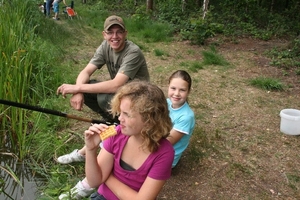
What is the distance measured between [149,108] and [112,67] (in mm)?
1662

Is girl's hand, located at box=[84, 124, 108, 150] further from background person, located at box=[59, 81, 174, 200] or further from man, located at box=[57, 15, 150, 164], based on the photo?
man, located at box=[57, 15, 150, 164]

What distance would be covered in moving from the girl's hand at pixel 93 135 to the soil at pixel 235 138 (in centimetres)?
113

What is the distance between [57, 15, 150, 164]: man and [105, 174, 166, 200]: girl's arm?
923 millimetres

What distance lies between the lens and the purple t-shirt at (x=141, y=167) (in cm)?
175

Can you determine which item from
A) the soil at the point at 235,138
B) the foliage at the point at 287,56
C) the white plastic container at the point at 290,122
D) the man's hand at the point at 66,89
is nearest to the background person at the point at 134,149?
the soil at the point at 235,138

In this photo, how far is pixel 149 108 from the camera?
166cm

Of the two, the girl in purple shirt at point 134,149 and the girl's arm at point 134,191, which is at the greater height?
the girl in purple shirt at point 134,149

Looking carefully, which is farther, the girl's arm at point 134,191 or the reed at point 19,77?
the reed at point 19,77

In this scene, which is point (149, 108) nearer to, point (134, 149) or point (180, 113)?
point (134, 149)

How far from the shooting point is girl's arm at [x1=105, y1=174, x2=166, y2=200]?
5.71 ft

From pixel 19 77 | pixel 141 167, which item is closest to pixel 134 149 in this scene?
pixel 141 167

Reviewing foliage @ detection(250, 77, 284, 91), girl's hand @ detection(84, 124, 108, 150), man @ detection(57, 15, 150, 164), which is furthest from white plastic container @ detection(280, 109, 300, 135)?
girl's hand @ detection(84, 124, 108, 150)

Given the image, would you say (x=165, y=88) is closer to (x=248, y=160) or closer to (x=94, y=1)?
(x=248, y=160)

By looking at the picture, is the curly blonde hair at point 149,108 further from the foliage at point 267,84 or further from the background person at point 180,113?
the foliage at point 267,84
